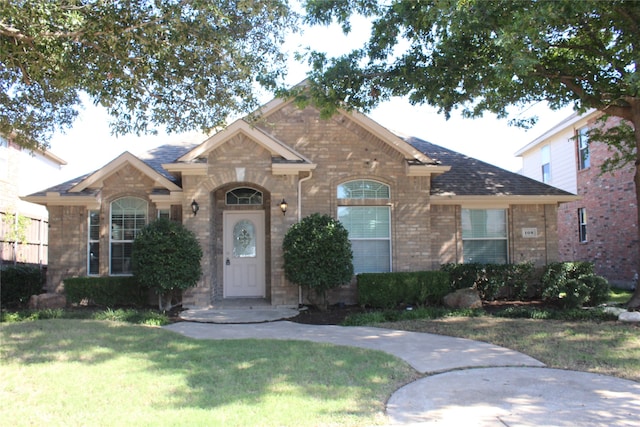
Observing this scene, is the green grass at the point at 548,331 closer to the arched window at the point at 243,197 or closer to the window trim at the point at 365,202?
the window trim at the point at 365,202

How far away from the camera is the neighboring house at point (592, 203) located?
17.5m

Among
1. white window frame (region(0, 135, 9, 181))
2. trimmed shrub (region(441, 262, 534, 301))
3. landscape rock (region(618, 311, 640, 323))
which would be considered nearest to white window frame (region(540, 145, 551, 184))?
trimmed shrub (region(441, 262, 534, 301))

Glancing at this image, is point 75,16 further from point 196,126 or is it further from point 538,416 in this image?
point 538,416

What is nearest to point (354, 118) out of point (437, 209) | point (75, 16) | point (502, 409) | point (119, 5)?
point (437, 209)

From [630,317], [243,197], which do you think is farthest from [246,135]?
[630,317]

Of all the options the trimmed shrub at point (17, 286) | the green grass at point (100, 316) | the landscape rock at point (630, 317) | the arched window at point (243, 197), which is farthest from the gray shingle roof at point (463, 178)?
the landscape rock at point (630, 317)

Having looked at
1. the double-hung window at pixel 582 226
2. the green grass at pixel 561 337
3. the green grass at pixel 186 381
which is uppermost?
the double-hung window at pixel 582 226

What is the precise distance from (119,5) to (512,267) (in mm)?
11029

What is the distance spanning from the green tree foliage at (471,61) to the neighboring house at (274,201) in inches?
85.5

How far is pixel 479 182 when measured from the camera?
14461mm

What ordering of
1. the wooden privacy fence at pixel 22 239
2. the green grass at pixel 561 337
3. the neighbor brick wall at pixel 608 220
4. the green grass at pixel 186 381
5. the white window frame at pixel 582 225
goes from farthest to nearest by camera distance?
1. the white window frame at pixel 582 225
2. the wooden privacy fence at pixel 22 239
3. the neighbor brick wall at pixel 608 220
4. the green grass at pixel 561 337
5. the green grass at pixel 186 381

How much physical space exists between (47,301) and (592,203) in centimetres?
1921

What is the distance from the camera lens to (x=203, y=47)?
8508 millimetres

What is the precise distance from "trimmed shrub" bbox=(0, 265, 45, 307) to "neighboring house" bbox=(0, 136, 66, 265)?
19.0 ft
